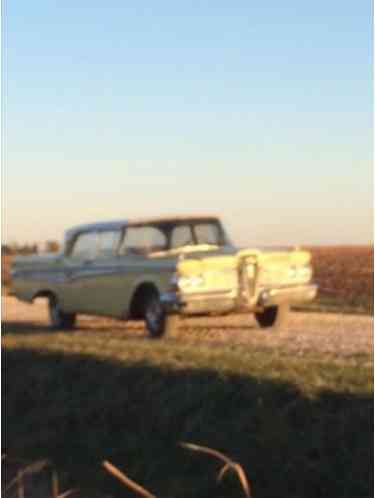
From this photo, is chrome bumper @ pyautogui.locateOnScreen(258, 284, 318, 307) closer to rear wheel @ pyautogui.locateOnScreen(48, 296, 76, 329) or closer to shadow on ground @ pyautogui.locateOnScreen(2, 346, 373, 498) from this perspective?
shadow on ground @ pyautogui.locateOnScreen(2, 346, 373, 498)

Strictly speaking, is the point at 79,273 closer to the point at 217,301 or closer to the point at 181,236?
the point at 181,236

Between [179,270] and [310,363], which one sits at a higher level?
[179,270]

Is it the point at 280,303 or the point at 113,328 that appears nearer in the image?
the point at 280,303

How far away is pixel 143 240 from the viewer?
15.1 meters

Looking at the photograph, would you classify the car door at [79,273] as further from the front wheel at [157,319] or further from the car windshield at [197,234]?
the front wheel at [157,319]

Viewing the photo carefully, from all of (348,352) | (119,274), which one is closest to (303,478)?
(348,352)

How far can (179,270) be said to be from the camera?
1330 cm

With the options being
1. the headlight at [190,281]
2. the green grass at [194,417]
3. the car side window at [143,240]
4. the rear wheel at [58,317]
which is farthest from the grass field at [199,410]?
the rear wheel at [58,317]

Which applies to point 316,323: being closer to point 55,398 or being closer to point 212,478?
point 55,398

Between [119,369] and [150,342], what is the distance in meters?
1.62

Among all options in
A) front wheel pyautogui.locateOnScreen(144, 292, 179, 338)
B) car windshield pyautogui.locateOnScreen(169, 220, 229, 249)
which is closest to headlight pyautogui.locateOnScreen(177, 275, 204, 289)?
front wheel pyautogui.locateOnScreen(144, 292, 179, 338)

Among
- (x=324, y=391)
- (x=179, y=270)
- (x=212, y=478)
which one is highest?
(x=179, y=270)

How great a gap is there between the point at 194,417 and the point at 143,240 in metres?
5.94

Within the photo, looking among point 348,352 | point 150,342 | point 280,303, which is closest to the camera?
point 348,352
